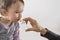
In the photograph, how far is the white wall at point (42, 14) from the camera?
126 centimetres

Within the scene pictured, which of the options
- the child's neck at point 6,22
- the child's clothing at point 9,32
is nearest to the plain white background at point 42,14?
the child's clothing at point 9,32

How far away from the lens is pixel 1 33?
77 cm

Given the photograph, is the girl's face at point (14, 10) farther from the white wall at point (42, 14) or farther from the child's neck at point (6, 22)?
the white wall at point (42, 14)

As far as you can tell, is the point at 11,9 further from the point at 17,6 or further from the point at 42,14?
the point at 42,14

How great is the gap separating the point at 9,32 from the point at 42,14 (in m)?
0.55

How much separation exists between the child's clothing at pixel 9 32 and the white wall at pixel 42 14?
1.01 ft

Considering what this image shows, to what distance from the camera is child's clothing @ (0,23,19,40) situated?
0.77m

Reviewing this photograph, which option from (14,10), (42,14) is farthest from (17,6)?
(42,14)

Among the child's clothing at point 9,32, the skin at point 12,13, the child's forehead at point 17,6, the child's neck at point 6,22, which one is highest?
the child's forehead at point 17,6

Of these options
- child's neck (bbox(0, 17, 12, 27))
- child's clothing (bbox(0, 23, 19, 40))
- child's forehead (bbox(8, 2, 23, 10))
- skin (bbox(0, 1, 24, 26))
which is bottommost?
child's clothing (bbox(0, 23, 19, 40))

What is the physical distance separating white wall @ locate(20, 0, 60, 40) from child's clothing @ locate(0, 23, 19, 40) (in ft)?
1.01

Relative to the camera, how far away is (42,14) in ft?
4.33

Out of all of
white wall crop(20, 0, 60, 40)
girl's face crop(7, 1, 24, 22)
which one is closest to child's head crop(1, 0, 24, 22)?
girl's face crop(7, 1, 24, 22)

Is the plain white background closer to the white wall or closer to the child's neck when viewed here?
the white wall
